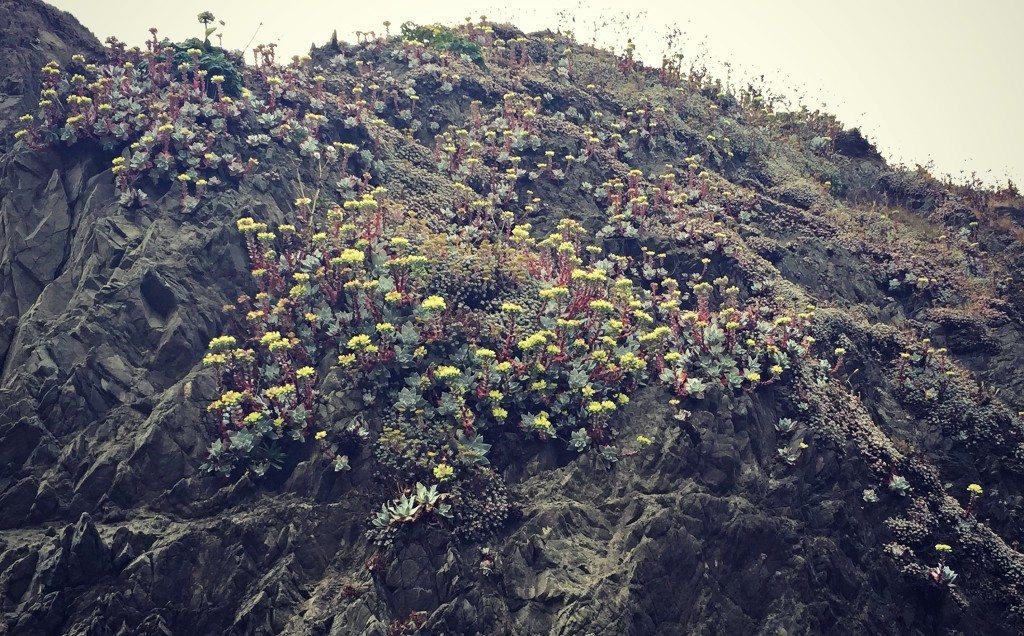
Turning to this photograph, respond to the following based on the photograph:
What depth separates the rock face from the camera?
49.5ft

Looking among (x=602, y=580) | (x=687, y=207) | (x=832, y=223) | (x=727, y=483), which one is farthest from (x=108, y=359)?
(x=832, y=223)

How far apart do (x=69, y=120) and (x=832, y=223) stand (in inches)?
1013

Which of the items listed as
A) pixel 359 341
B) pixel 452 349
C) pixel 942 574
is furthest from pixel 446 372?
pixel 942 574

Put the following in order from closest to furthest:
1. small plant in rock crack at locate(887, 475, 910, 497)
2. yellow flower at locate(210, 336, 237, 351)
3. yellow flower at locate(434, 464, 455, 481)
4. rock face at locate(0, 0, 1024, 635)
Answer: rock face at locate(0, 0, 1024, 635), yellow flower at locate(434, 464, 455, 481), yellow flower at locate(210, 336, 237, 351), small plant in rock crack at locate(887, 475, 910, 497)

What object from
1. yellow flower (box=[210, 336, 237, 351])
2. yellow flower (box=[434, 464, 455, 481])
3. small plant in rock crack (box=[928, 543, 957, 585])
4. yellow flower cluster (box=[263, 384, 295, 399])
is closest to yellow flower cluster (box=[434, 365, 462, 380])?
yellow flower (box=[434, 464, 455, 481])

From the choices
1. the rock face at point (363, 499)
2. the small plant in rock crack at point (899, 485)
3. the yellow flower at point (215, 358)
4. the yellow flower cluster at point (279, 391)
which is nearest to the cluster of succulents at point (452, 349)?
the yellow flower cluster at point (279, 391)

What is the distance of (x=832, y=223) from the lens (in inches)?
1065

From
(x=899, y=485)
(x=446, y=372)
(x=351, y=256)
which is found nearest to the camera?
(x=446, y=372)

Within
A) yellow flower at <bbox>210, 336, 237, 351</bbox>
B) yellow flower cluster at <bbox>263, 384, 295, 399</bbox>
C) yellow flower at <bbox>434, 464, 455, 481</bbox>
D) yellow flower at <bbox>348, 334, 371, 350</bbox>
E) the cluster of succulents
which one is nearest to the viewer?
yellow flower at <bbox>434, 464, 455, 481</bbox>

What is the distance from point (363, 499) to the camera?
54.4ft

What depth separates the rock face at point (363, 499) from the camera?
49.5 feet

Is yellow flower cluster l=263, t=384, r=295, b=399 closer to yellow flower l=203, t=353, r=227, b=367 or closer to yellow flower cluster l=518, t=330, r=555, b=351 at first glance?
yellow flower l=203, t=353, r=227, b=367

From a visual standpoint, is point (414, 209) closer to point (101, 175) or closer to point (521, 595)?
point (101, 175)

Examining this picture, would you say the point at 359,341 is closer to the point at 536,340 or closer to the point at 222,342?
the point at 222,342
